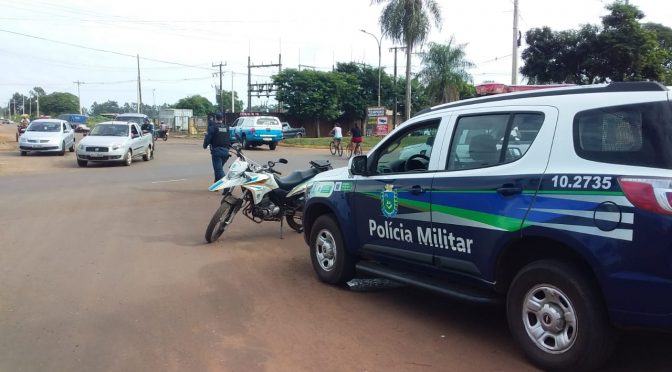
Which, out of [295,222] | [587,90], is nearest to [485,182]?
[587,90]

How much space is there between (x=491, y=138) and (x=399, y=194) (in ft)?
3.35

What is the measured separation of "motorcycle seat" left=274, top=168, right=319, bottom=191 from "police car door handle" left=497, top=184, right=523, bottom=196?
4763 millimetres

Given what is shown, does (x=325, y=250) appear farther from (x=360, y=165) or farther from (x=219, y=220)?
(x=219, y=220)

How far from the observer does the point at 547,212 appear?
12.4 feet

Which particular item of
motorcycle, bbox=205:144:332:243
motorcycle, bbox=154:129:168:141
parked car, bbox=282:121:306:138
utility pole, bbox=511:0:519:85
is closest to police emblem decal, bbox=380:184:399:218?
motorcycle, bbox=205:144:332:243

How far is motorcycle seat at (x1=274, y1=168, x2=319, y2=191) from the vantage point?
8.48 meters

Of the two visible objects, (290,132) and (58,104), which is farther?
(58,104)

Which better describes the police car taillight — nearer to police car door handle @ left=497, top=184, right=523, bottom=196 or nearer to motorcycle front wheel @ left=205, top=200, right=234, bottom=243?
police car door handle @ left=497, top=184, right=523, bottom=196

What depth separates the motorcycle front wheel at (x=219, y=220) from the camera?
8016 millimetres


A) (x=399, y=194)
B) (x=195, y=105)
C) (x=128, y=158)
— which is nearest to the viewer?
(x=399, y=194)

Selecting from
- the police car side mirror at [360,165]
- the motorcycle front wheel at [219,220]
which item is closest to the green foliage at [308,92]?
the motorcycle front wheel at [219,220]

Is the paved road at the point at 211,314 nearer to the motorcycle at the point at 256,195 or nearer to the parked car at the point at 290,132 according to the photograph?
the motorcycle at the point at 256,195

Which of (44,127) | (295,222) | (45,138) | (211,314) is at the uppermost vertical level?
(44,127)

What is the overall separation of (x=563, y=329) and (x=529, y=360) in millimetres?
398
